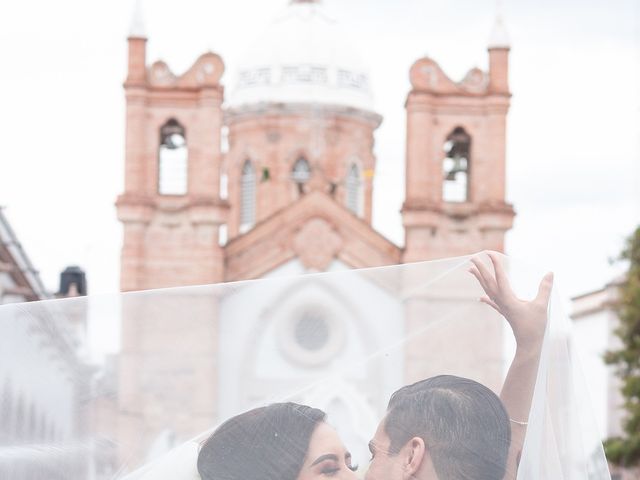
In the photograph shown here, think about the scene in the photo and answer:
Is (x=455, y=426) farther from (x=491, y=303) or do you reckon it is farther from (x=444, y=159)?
(x=444, y=159)

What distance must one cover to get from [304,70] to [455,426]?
39.3 meters

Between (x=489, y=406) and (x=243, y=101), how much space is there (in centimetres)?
3958

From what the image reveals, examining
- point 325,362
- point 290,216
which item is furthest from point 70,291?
point 325,362

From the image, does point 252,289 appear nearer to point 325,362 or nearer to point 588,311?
point 325,362

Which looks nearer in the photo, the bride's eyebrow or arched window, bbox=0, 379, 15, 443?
the bride's eyebrow

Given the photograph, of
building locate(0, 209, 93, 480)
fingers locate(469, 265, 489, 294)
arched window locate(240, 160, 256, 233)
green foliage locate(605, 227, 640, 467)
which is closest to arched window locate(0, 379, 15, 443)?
building locate(0, 209, 93, 480)

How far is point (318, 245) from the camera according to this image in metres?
36.8

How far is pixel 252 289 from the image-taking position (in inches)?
159

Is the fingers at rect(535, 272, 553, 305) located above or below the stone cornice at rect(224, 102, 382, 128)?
below

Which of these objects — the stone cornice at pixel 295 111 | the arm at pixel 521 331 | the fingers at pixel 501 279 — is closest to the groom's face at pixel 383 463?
the arm at pixel 521 331

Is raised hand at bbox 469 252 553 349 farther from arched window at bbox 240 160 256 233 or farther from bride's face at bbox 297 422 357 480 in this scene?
arched window at bbox 240 160 256 233

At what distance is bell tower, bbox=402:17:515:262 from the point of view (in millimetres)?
36438

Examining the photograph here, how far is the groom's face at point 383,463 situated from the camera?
3.39 metres

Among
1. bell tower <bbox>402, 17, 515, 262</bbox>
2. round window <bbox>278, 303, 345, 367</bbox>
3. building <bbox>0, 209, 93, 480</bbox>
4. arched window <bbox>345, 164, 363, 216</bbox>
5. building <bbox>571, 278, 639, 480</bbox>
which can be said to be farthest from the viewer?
building <bbox>571, 278, 639, 480</bbox>
